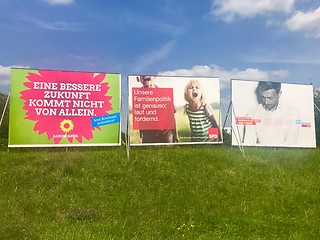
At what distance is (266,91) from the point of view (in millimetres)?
20484

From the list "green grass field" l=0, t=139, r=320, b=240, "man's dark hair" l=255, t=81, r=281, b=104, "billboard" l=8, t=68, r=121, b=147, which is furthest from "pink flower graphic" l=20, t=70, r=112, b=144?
"man's dark hair" l=255, t=81, r=281, b=104

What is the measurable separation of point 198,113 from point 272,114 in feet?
13.2

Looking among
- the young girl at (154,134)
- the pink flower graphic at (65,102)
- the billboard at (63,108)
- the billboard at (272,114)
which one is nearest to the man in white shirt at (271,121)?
the billboard at (272,114)

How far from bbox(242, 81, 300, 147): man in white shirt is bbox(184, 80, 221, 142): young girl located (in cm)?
190

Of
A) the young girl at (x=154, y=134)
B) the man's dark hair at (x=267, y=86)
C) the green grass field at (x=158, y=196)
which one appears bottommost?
the green grass field at (x=158, y=196)

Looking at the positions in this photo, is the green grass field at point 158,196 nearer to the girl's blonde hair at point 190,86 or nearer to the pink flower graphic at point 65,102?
the pink flower graphic at point 65,102

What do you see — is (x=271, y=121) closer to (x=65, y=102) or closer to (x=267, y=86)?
(x=267, y=86)

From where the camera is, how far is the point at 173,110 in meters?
18.6

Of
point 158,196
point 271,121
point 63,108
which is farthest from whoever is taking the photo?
point 271,121

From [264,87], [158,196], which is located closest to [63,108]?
[158,196]

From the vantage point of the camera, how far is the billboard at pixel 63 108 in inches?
663

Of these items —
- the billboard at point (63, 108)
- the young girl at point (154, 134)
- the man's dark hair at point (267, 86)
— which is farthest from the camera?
the man's dark hair at point (267, 86)

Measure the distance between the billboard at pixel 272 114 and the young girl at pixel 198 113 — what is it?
1.16 metres

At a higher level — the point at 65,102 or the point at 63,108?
the point at 65,102
